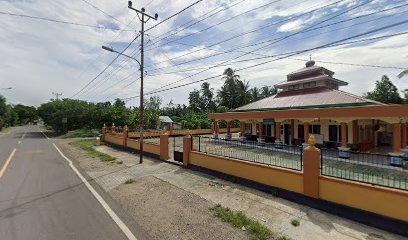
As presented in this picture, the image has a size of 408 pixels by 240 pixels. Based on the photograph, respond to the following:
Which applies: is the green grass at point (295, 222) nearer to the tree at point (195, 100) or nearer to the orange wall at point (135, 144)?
the orange wall at point (135, 144)

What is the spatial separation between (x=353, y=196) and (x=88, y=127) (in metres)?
50.0

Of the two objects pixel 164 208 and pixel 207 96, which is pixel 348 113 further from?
pixel 207 96

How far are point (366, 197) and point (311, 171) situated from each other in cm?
153

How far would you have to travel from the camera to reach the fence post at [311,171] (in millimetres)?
7234

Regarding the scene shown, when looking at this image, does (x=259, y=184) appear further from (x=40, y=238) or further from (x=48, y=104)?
(x=48, y=104)

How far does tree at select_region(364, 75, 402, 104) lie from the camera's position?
57344 millimetres

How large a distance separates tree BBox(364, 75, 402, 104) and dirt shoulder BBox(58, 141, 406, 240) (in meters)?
64.3

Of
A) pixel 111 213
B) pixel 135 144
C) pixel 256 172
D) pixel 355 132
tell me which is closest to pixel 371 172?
pixel 256 172

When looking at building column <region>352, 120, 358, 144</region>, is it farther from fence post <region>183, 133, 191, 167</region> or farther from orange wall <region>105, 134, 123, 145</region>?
orange wall <region>105, 134, 123, 145</region>

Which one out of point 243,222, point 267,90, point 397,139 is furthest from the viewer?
point 267,90

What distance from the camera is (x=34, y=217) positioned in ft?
21.0

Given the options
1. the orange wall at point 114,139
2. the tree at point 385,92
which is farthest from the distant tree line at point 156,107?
the orange wall at point 114,139

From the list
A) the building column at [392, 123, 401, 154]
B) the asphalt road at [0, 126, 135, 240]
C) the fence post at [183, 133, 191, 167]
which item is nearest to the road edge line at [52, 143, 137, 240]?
the asphalt road at [0, 126, 135, 240]

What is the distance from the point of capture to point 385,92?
59.0m
